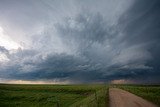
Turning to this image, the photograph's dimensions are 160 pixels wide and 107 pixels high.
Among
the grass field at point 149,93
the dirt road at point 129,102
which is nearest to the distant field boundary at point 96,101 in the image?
the dirt road at point 129,102

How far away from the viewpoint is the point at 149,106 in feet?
76.1

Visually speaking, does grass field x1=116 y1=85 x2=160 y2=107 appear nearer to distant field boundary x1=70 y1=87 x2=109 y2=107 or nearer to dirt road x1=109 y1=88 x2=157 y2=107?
dirt road x1=109 y1=88 x2=157 y2=107

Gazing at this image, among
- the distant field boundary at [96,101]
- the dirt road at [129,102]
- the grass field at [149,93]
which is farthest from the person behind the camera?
the grass field at [149,93]

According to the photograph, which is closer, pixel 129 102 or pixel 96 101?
pixel 129 102

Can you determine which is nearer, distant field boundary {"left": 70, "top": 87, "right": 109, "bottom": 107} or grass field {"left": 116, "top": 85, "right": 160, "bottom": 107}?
distant field boundary {"left": 70, "top": 87, "right": 109, "bottom": 107}

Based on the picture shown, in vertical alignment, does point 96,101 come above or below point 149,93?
below

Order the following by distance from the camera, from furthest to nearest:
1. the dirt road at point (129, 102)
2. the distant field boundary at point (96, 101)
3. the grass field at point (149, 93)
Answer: the grass field at point (149, 93), the distant field boundary at point (96, 101), the dirt road at point (129, 102)

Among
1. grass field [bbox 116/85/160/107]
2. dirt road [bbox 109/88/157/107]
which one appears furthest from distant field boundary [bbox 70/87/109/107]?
grass field [bbox 116/85/160/107]

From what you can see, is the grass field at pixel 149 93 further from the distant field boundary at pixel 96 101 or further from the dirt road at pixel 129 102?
the distant field boundary at pixel 96 101

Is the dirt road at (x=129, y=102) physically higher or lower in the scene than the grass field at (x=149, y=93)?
lower

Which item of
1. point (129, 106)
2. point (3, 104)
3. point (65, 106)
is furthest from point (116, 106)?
point (3, 104)

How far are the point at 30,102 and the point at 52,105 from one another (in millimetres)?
8313

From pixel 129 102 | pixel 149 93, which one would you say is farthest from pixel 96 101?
pixel 149 93

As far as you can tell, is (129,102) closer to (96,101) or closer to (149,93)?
(96,101)
